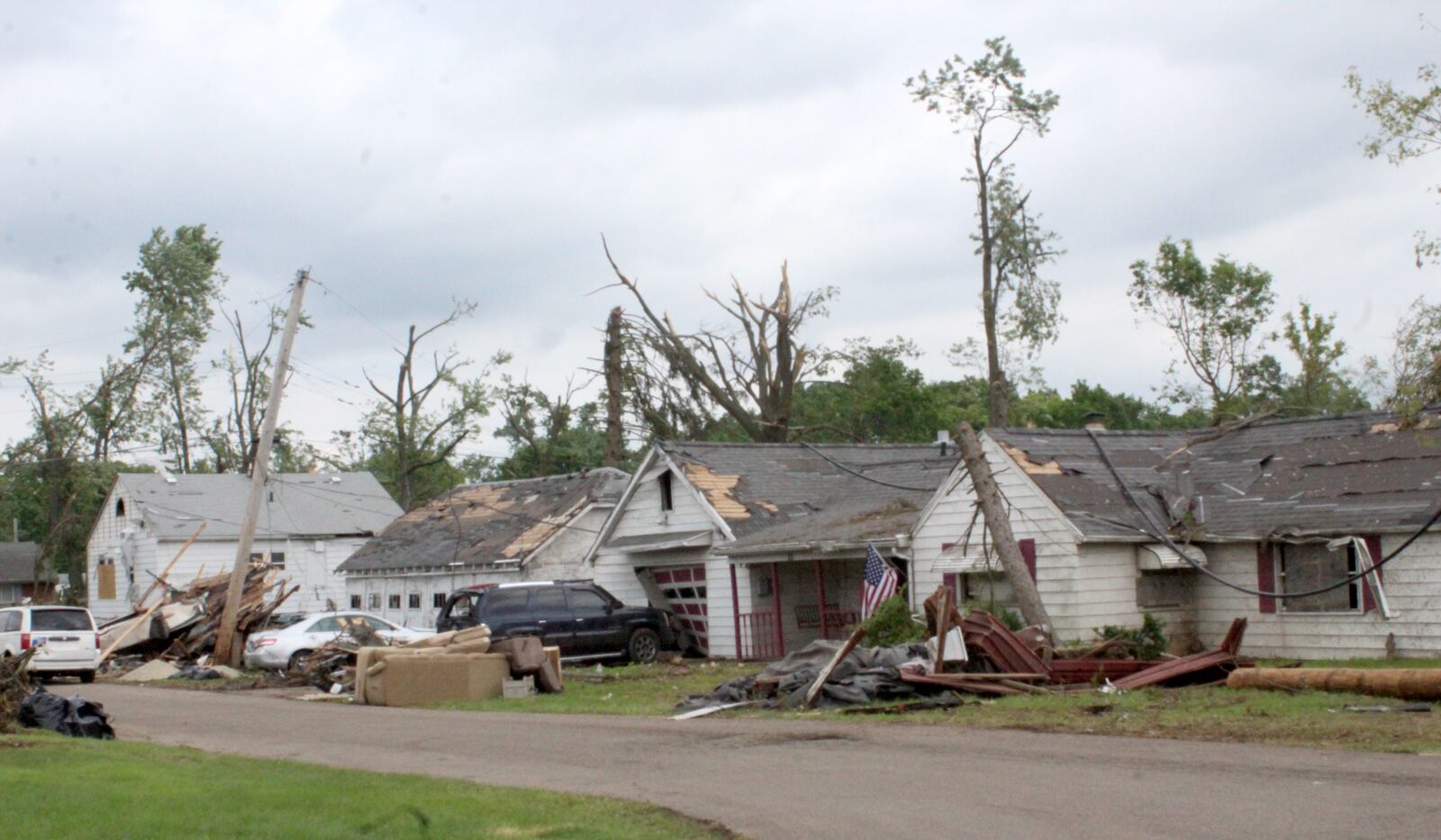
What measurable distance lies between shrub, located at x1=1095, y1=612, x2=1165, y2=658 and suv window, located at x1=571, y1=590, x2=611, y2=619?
35.1 ft

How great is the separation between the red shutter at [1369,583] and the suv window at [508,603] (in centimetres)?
1505

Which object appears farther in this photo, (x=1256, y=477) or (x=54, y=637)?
(x=54, y=637)

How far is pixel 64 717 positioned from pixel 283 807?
26.4 ft

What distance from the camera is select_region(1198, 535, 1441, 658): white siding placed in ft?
67.8

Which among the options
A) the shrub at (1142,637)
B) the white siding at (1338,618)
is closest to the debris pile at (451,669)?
the shrub at (1142,637)

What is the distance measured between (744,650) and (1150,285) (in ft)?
80.9

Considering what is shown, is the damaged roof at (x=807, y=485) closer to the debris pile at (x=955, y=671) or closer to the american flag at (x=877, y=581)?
the american flag at (x=877, y=581)

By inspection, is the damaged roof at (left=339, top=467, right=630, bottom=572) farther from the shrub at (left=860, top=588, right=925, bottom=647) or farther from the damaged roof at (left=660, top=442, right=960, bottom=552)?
the shrub at (left=860, top=588, right=925, bottom=647)

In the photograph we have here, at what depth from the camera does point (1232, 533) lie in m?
23.0

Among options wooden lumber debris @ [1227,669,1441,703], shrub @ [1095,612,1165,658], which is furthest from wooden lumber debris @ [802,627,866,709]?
shrub @ [1095,612,1165,658]

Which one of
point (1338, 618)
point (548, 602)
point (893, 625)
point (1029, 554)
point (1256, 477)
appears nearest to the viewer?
point (1338, 618)

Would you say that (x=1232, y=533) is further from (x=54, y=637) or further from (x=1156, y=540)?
(x=54, y=637)

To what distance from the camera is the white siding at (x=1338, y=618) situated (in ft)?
67.8

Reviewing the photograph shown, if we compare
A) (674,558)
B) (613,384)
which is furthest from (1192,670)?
(613,384)
